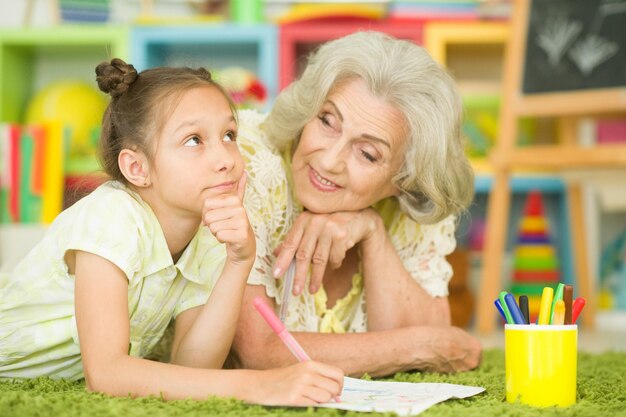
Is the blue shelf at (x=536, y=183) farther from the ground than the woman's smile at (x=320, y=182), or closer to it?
closer to it

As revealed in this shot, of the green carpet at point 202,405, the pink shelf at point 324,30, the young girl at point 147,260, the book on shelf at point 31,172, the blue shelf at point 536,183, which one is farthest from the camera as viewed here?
the blue shelf at point 536,183

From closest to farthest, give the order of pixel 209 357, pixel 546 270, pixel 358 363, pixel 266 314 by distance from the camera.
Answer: pixel 266 314
pixel 209 357
pixel 358 363
pixel 546 270

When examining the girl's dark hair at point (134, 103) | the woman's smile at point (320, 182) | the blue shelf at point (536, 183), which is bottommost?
the blue shelf at point (536, 183)

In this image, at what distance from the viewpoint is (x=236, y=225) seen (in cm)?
125

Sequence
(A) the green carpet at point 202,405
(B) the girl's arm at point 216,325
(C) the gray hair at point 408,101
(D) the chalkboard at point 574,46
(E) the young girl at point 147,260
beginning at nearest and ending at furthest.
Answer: (A) the green carpet at point 202,405 → (E) the young girl at point 147,260 → (B) the girl's arm at point 216,325 → (C) the gray hair at point 408,101 → (D) the chalkboard at point 574,46

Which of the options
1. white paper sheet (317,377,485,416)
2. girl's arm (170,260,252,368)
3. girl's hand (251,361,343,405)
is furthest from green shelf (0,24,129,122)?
Result: girl's hand (251,361,343,405)

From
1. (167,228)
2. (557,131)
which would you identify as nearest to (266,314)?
(167,228)

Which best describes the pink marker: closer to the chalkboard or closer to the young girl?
the young girl

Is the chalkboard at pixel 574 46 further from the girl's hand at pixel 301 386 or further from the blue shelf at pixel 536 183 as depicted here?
the girl's hand at pixel 301 386

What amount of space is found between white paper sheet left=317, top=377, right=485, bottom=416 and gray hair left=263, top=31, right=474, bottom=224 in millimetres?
440

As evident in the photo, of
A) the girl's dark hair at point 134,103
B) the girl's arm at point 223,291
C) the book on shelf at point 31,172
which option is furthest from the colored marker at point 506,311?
the book on shelf at point 31,172

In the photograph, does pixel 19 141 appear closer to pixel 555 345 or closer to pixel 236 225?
pixel 236 225

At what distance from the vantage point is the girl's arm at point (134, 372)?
1.12 metres

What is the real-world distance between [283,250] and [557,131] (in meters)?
2.61
